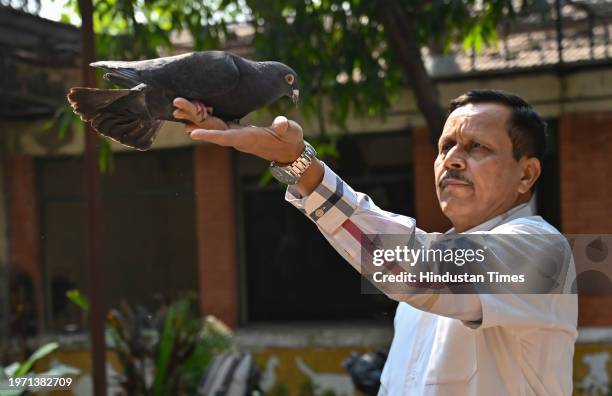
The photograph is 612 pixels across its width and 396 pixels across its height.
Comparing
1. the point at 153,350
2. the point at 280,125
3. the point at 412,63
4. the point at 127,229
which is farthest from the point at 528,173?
the point at 127,229

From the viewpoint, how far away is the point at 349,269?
7.58 meters

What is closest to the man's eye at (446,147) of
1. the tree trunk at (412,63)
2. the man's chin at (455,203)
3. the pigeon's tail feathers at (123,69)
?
the man's chin at (455,203)

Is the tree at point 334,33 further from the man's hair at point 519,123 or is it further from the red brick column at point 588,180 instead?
the man's hair at point 519,123

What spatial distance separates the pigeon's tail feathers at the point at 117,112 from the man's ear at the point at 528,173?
0.81 meters

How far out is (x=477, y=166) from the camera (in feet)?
6.15

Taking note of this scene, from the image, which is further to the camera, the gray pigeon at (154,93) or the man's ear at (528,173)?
the man's ear at (528,173)

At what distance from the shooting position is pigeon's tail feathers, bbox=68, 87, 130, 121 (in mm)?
1717

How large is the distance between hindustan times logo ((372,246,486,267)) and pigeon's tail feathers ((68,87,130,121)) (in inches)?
23.2

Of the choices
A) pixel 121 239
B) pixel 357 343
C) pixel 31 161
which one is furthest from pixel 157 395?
pixel 31 161

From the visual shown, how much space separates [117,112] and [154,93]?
3.5 inches

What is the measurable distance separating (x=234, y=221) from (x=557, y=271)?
238 inches

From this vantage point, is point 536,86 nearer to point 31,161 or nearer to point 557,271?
point 31,161

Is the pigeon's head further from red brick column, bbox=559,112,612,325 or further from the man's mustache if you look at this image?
red brick column, bbox=559,112,612,325

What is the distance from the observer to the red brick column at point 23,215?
8.30 m
